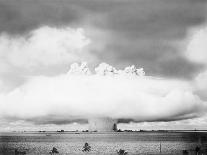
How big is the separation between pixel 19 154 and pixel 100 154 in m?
32.0

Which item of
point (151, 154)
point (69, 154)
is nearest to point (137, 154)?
point (151, 154)

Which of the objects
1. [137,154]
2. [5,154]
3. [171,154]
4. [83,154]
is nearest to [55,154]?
[83,154]

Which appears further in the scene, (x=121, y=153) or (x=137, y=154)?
(x=137, y=154)

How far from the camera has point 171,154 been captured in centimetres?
15075

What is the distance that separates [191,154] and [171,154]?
9419mm

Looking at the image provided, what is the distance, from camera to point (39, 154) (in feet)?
506

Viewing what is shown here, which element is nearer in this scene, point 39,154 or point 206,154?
point 206,154

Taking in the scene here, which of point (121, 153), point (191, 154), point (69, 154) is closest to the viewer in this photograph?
point (121, 153)

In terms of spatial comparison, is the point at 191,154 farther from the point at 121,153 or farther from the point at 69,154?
the point at 69,154

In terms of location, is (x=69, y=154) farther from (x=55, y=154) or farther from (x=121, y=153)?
(x=121, y=153)

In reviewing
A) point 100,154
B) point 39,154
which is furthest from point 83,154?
point 39,154

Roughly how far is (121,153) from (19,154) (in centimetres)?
4089

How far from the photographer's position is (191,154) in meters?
144

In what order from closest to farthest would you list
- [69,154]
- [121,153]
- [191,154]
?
[121,153]
[191,154]
[69,154]
